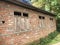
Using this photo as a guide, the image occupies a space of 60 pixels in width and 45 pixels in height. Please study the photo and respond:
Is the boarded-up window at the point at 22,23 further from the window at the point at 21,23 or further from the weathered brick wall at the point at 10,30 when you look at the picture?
the weathered brick wall at the point at 10,30

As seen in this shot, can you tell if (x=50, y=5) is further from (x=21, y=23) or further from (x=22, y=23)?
(x=21, y=23)

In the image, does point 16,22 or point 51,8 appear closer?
point 16,22

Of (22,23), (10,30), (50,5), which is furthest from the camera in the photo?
(50,5)

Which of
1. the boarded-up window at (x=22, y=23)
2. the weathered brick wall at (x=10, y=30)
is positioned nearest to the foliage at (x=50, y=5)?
the weathered brick wall at (x=10, y=30)

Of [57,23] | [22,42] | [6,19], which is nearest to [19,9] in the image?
[6,19]

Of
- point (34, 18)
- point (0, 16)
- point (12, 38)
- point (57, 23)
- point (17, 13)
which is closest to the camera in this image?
point (0, 16)

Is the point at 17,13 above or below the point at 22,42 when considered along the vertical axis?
above

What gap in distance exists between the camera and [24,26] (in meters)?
12.8

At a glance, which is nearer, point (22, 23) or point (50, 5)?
point (22, 23)

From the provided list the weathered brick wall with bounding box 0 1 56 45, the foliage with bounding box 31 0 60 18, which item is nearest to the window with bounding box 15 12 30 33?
the weathered brick wall with bounding box 0 1 56 45

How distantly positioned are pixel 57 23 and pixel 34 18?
12.1 meters

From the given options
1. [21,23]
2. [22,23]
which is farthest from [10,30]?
[22,23]

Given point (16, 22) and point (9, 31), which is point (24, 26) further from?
point (9, 31)

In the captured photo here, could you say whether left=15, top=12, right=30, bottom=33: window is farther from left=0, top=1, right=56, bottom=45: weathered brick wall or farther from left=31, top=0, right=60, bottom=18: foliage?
left=31, top=0, right=60, bottom=18: foliage
